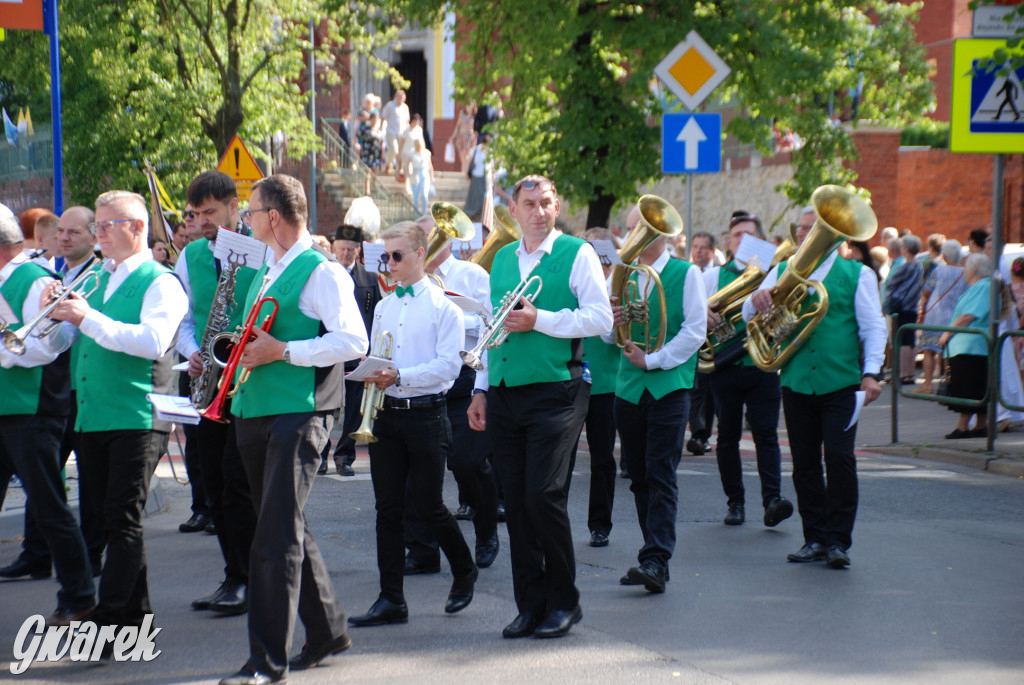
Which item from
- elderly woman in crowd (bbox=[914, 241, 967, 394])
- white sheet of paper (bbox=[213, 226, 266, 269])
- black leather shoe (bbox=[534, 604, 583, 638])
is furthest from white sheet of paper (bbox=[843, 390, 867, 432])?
elderly woman in crowd (bbox=[914, 241, 967, 394])

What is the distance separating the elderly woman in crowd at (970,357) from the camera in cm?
1173

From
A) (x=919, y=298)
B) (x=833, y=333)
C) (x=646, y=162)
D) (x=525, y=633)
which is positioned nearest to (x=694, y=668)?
(x=525, y=633)

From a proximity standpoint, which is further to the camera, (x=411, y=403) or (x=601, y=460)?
(x=601, y=460)

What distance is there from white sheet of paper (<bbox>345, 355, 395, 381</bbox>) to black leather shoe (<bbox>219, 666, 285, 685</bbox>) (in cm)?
126

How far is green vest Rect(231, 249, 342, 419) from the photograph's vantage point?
4.87m

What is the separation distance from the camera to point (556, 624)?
17.9ft

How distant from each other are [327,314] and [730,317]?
4238 millimetres

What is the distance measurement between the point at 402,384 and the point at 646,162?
33.1 feet

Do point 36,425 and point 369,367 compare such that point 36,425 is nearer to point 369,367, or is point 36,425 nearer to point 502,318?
point 369,367

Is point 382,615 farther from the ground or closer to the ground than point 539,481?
closer to the ground

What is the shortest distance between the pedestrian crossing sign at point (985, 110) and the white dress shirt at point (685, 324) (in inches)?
181

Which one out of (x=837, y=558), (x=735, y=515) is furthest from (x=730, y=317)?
(x=837, y=558)

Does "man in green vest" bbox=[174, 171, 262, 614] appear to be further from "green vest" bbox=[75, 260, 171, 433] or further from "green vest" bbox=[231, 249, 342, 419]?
"green vest" bbox=[231, 249, 342, 419]

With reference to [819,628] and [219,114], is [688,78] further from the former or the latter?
[219,114]
